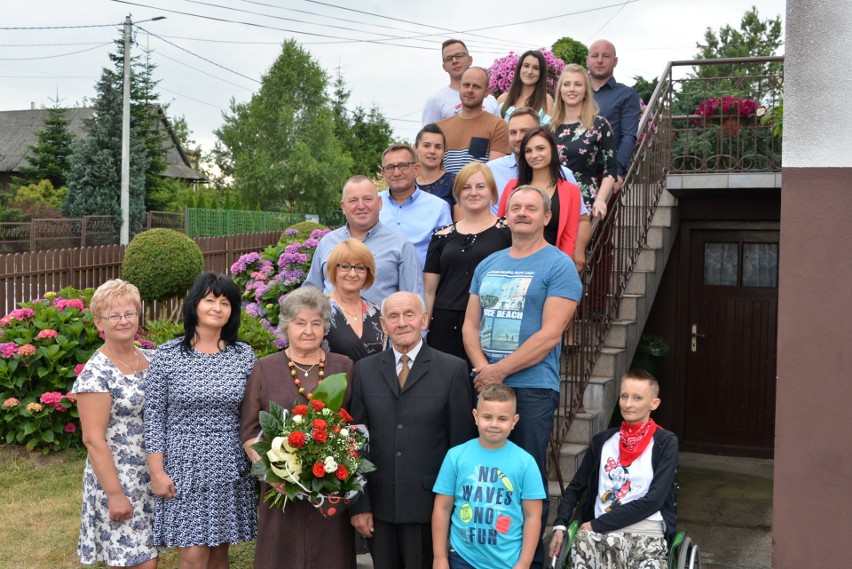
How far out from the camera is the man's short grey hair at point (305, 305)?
12.6ft

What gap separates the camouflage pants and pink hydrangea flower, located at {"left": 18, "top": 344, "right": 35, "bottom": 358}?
5508 millimetres

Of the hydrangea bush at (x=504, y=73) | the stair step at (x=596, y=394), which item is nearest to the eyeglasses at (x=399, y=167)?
the stair step at (x=596, y=394)

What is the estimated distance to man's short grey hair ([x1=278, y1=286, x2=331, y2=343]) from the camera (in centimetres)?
385

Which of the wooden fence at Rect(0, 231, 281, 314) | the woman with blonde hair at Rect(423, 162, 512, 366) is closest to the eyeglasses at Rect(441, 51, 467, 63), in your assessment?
the woman with blonde hair at Rect(423, 162, 512, 366)

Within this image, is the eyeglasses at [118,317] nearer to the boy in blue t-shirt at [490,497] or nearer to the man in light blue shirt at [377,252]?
the man in light blue shirt at [377,252]

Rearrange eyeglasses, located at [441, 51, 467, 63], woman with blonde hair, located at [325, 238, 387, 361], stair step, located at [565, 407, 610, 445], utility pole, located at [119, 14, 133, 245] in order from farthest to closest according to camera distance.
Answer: utility pole, located at [119, 14, 133, 245] → eyeglasses, located at [441, 51, 467, 63] → stair step, located at [565, 407, 610, 445] → woman with blonde hair, located at [325, 238, 387, 361]

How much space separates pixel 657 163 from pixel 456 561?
5744 mm

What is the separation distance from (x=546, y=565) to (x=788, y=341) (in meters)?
1.56

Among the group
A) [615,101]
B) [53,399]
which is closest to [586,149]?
[615,101]

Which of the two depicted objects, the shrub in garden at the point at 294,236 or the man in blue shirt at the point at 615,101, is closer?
the man in blue shirt at the point at 615,101

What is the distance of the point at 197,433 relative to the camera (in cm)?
388

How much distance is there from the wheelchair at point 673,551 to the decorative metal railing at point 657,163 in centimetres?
149

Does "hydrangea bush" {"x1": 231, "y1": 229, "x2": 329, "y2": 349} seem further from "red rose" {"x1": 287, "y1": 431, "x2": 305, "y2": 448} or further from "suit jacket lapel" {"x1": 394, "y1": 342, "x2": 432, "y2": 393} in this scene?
"red rose" {"x1": 287, "y1": 431, "x2": 305, "y2": 448}

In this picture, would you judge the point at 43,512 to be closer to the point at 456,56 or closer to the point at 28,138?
the point at 456,56
